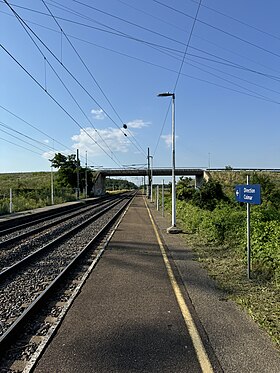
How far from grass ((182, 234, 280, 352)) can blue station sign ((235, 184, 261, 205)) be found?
1620 millimetres

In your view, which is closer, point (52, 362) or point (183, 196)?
point (52, 362)

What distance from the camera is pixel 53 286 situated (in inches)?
286

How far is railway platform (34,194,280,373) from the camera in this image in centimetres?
396

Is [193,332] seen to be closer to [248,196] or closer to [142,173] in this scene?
[248,196]

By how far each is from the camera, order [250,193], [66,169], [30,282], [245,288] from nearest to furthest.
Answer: [245,288]
[250,193]
[30,282]
[66,169]

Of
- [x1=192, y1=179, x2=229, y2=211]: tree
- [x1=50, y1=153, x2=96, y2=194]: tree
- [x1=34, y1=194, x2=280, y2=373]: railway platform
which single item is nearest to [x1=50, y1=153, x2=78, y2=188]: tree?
[x1=50, y1=153, x2=96, y2=194]: tree

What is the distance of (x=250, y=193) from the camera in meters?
7.43

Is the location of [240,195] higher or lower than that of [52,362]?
higher

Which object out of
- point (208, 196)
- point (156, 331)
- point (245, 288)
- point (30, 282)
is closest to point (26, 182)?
point (208, 196)

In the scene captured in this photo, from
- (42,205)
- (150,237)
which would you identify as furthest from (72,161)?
(150,237)

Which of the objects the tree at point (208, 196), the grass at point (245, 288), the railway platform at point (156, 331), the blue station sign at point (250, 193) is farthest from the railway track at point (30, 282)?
the tree at point (208, 196)

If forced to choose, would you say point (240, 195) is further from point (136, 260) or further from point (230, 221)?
point (230, 221)

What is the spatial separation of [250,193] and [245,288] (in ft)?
6.18

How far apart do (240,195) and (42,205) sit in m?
34.5
